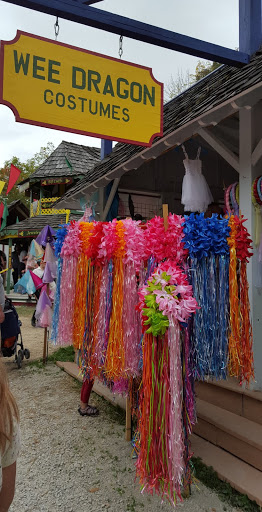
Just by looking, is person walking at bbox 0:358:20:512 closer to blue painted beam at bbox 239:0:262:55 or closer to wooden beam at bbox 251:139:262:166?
wooden beam at bbox 251:139:262:166

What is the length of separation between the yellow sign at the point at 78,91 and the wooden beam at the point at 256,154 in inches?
36.7

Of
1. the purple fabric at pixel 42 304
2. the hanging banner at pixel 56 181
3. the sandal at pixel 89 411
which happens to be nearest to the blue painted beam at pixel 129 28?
the sandal at pixel 89 411

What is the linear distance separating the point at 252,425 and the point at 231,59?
11.1 ft

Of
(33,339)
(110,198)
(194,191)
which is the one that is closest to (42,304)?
(110,198)

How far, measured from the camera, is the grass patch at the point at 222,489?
7.49 feet

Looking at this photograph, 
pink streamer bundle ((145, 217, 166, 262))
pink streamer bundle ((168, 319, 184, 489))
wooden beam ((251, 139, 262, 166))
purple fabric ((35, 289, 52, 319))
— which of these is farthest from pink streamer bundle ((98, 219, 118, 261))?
Answer: purple fabric ((35, 289, 52, 319))

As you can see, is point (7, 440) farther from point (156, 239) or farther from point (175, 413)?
point (156, 239)

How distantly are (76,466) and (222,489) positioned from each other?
45.0 inches

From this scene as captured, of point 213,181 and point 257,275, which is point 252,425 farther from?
point 213,181

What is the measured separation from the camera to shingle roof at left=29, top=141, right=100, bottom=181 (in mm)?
17812

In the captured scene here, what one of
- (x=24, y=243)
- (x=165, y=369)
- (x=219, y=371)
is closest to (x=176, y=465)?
(x=165, y=369)

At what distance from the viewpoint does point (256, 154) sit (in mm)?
3273

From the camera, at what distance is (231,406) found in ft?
10.6

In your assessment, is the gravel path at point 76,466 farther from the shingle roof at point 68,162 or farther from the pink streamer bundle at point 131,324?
the shingle roof at point 68,162
